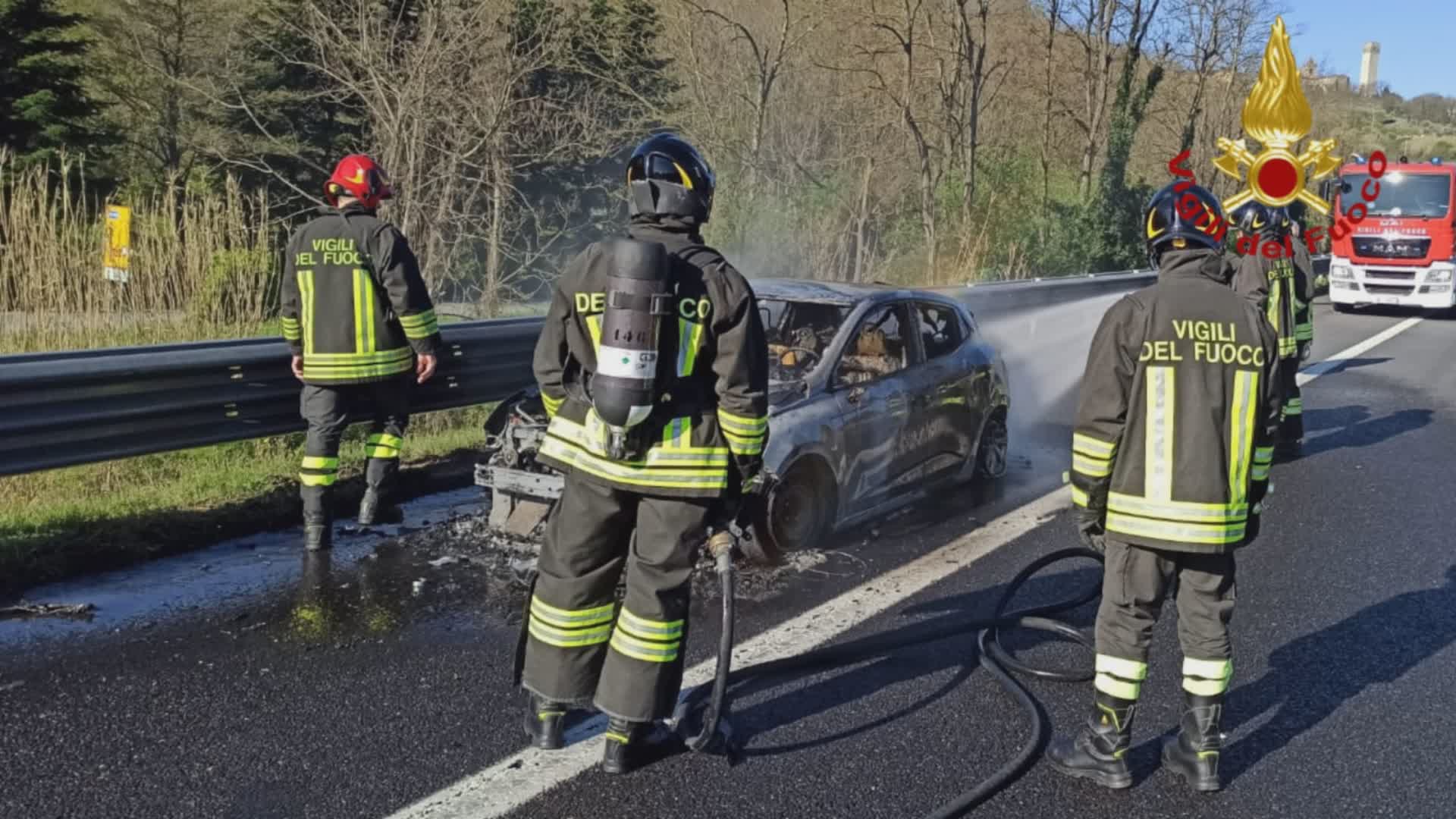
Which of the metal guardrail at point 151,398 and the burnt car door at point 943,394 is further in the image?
the burnt car door at point 943,394

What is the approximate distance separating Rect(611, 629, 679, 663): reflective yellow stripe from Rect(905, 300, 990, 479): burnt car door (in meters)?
3.41

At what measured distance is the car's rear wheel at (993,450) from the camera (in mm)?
7766

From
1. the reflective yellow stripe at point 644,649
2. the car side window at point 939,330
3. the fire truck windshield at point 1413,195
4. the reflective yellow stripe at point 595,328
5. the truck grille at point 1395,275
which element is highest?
the fire truck windshield at point 1413,195

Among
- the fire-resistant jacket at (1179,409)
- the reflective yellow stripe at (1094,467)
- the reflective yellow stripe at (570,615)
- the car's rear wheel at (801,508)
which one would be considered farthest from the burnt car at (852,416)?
the fire-resistant jacket at (1179,409)

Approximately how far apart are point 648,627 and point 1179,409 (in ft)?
5.84

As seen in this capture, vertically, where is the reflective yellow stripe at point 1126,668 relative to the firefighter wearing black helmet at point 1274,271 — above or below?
below

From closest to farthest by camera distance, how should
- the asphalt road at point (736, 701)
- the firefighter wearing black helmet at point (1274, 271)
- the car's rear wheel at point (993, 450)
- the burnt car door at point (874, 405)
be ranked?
the asphalt road at point (736, 701), the burnt car door at point (874, 405), the car's rear wheel at point (993, 450), the firefighter wearing black helmet at point (1274, 271)

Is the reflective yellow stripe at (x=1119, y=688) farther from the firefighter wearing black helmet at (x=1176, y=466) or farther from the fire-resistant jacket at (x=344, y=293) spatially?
the fire-resistant jacket at (x=344, y=293)

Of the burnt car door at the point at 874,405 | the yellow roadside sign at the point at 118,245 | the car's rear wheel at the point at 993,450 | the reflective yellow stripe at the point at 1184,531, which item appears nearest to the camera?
the reflective yellow stripe at the point at 1184,531

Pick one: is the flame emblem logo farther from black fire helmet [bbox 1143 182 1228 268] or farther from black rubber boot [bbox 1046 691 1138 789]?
black rubber boot [bbox 1046 691 1138 789]

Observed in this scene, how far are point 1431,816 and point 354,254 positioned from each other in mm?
5218

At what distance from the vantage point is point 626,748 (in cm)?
367

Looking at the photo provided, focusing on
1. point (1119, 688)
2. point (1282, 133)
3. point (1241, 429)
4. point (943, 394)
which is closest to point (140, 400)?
point (943, 394)

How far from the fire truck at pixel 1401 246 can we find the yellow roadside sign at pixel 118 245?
1987cm
